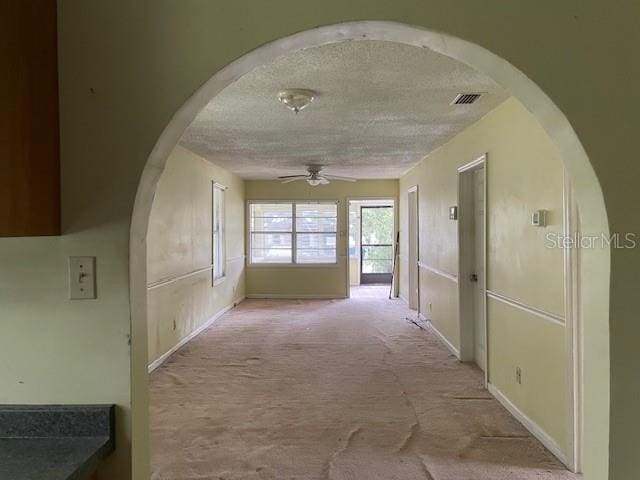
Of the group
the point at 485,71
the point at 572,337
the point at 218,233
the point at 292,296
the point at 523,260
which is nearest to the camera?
the point at 485,71

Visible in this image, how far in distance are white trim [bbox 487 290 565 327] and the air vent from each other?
5.07ft

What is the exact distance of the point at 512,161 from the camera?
10.1ft

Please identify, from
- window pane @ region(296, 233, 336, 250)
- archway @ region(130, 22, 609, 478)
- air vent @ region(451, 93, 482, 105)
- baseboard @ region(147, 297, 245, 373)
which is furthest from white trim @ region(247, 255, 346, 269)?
archway @ region(130, 22, 609, 478)

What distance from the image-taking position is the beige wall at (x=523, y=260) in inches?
99.9

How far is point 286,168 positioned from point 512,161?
418 centimetres

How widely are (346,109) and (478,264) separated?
2.10m

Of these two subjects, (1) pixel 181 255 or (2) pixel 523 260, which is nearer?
(2) pixel 523 260

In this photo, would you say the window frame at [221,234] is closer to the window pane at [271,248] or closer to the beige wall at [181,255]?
the beige wall at [181,255]

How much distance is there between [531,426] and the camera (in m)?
2.83

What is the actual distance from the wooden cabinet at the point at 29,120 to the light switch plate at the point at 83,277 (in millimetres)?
102

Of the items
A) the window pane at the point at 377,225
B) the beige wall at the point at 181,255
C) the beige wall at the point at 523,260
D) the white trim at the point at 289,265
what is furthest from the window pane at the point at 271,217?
the beige wall at the point at 523,260

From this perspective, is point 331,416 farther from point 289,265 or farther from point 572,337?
point 289,265

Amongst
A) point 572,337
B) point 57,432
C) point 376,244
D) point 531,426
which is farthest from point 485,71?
point 376,244

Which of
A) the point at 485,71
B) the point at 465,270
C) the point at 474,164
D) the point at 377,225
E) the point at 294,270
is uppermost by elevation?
the point at 474,164
